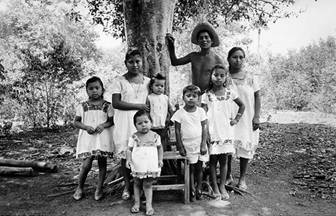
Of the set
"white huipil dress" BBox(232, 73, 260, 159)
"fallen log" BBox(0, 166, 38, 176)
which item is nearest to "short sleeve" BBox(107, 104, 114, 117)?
"white huipil dress" BBox(232, 73, 260, 159)

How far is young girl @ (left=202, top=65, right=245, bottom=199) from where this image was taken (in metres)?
4.45

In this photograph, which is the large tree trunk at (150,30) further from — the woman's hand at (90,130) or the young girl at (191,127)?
the woman's hand at (90,130)

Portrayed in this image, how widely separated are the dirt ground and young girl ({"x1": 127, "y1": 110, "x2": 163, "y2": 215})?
31cm

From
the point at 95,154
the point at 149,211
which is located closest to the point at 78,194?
the point at 95,154

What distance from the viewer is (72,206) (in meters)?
4.34

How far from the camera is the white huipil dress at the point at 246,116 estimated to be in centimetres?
484

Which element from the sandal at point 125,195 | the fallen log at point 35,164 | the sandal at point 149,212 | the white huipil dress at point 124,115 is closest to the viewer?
the sandal at point 149,212

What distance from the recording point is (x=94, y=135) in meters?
4.38

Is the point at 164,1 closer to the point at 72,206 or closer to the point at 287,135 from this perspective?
the point at 72,206

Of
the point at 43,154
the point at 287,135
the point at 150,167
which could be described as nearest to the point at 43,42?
the point at 43,154

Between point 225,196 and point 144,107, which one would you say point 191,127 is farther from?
point 225,196

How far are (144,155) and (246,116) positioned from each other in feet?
5.89

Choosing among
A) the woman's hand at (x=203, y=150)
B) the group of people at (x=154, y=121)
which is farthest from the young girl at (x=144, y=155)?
the woman's hand at (x=203, y=150)

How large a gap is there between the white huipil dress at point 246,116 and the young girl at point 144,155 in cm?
144
